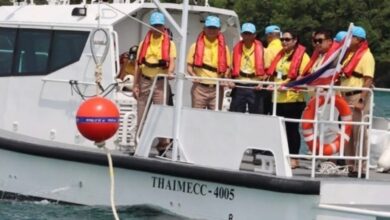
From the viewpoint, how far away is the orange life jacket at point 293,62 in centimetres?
952

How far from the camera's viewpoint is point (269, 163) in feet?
28.3

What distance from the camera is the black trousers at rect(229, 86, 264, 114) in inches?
377

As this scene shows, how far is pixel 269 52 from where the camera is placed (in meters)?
10.1

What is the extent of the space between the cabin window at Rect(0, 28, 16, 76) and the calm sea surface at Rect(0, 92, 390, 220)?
5.35 ft

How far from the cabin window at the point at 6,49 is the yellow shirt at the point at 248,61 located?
2.90 meters

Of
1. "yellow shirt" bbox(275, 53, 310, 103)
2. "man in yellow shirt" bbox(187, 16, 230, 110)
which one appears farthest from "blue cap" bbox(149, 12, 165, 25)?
"yellow shirt" bbox(275, 53, 310, 103)

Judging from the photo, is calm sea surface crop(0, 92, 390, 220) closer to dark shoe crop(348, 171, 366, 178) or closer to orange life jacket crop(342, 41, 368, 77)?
dark shoe crop(348, 171, 366, 178)

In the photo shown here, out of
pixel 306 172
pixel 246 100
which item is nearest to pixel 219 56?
pixel 246 100

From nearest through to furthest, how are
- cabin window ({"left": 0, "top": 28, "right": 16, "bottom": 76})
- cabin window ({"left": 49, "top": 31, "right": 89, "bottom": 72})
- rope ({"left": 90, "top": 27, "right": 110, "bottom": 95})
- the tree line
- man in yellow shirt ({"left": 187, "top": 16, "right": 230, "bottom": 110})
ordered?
rope ({"left": 90, "top": 27, "right": 110, "bottom": 95}) < man in yellow shirt ({"left": 187, "top": 16, "right": 230, "bottom": 110}) < cabin window ({"left": 49, "top": 31, "right": 89, "bottom": 72}) < cabin window ({"left": 0, "top": 28, "right": 16, "bottom": 76}) < the tree line

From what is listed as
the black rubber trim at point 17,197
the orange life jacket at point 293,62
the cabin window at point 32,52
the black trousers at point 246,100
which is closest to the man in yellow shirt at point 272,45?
the orange life jacket at point 293,62

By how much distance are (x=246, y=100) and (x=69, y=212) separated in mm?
2240

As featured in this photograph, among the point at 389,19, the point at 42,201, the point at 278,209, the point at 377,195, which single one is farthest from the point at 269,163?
the point at 389,19

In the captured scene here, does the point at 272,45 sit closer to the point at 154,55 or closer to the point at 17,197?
the point at 154,55

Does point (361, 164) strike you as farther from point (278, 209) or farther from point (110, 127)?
point (110, 127)
